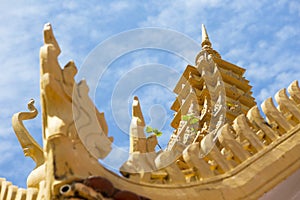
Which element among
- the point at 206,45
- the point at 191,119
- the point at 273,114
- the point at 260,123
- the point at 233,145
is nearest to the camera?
the point at 233,145

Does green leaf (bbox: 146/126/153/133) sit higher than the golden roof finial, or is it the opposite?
the golden roof finial

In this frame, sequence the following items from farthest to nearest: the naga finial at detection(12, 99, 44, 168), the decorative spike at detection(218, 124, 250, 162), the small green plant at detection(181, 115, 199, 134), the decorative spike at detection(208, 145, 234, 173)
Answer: the small green plant at detection(181, 115, 199, 134), the naga finial at detection(12, 99, 44, 168), the decorative spike at detection(218, 124, 250, 162), the decorative spike at detection(208, 145, 234, 173)

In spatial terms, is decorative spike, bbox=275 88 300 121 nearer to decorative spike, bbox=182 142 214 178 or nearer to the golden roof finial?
decorative spike, bbox=182 142 214 178

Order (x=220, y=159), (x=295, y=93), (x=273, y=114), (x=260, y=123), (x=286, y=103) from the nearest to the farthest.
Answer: (x=220, y=159) < (x=260, y=123) < (x=273, y=114) < (x=286, y=103) < (x=295, y=93)

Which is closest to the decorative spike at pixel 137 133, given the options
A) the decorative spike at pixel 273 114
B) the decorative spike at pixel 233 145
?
the decorative spike at pixel 233 145

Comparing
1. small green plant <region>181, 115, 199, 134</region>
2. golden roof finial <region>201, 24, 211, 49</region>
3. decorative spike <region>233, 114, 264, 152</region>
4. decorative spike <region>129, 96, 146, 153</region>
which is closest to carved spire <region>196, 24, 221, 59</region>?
golden roof finial <region>201, 24, 211, 49</region>

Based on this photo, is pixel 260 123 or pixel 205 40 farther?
pixel 205 40

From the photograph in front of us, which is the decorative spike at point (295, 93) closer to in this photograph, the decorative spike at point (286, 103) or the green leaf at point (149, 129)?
the decorative spike at point (286, 103)

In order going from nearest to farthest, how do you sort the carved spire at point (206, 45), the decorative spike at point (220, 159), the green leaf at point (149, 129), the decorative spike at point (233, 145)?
the decorative spike at point (220, 159)
the decorative spike at point (233, 145)
the green leaf at point (149, 129)
the carved spire at point (206, 45)

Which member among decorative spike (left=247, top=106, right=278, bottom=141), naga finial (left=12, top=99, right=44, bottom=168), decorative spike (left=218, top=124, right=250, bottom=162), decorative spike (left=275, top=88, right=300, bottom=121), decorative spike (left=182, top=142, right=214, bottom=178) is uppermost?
naga finial (left=12, top=99, right=44, bottom=168)

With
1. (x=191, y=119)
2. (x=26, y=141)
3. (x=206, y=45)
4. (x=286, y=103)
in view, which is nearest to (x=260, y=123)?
(x=286, y=103)

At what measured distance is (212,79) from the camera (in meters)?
14.2

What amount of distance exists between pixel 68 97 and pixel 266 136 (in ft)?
7.81

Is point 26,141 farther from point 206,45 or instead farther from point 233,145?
point 206,45
